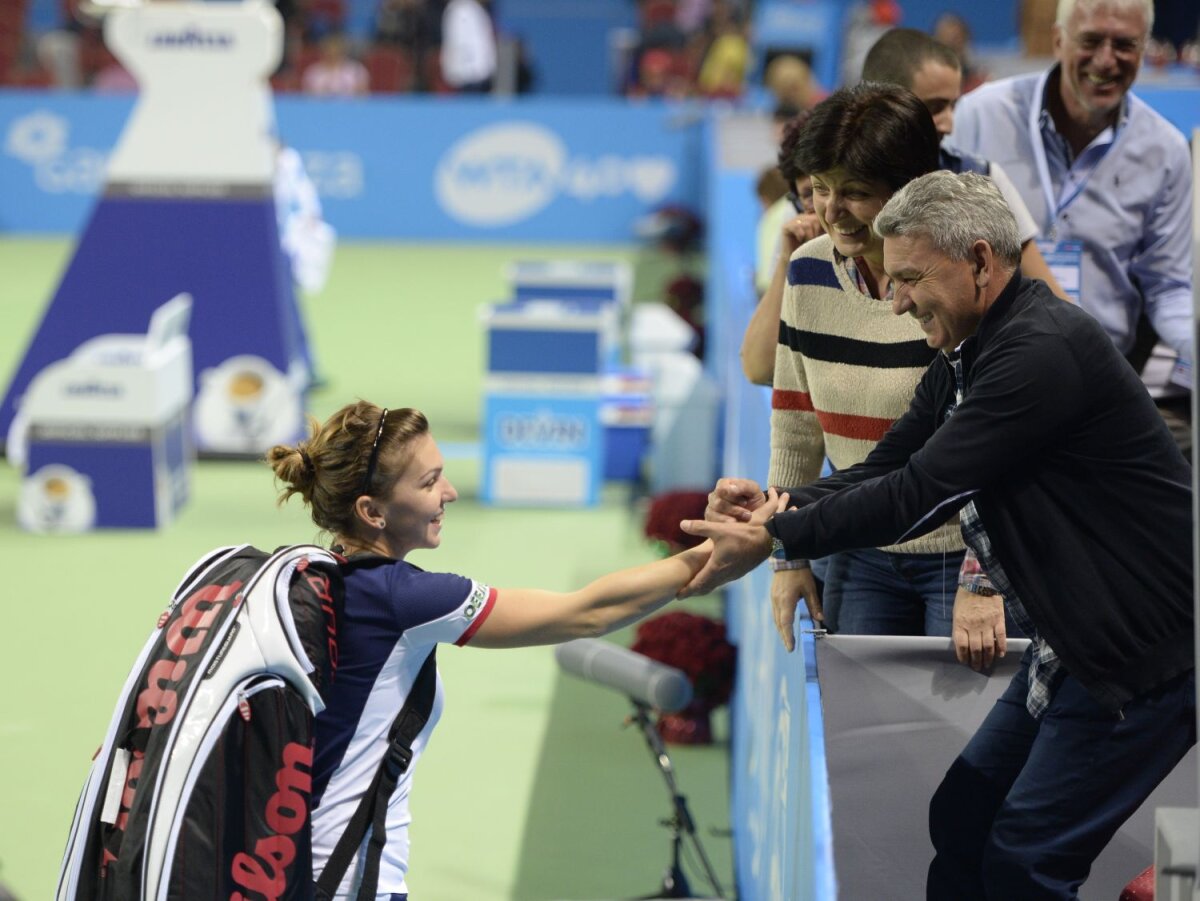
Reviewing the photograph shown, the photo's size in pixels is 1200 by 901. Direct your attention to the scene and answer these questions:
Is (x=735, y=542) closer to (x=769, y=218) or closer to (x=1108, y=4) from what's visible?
(x=1108, y=4)

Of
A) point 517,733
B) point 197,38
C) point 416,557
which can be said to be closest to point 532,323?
point 416,557

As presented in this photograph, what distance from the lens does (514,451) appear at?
9.30 m

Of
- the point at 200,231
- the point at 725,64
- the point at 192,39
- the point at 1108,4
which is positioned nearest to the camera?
the point at 1108,4

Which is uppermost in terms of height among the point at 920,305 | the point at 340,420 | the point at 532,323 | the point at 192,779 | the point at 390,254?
the point at 920,305

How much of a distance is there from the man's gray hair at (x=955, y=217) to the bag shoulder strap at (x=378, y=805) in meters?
1.07

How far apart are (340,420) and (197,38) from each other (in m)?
7.45

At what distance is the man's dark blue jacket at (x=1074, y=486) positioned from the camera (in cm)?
267

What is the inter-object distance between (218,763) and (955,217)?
1.39 metres

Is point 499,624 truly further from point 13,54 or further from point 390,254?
point 13,54

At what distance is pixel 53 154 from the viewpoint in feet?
58.4

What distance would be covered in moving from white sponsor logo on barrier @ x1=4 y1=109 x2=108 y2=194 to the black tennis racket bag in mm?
15801

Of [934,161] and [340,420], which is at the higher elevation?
[934,161]

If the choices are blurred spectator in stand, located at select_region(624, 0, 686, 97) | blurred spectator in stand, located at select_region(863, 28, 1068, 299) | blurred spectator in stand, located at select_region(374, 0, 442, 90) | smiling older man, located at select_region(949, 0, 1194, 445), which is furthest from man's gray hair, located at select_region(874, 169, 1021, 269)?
blurred spectator in stand, located at select_region(374, 0, 442, 90)

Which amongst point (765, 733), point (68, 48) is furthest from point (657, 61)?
point (765, 733)
